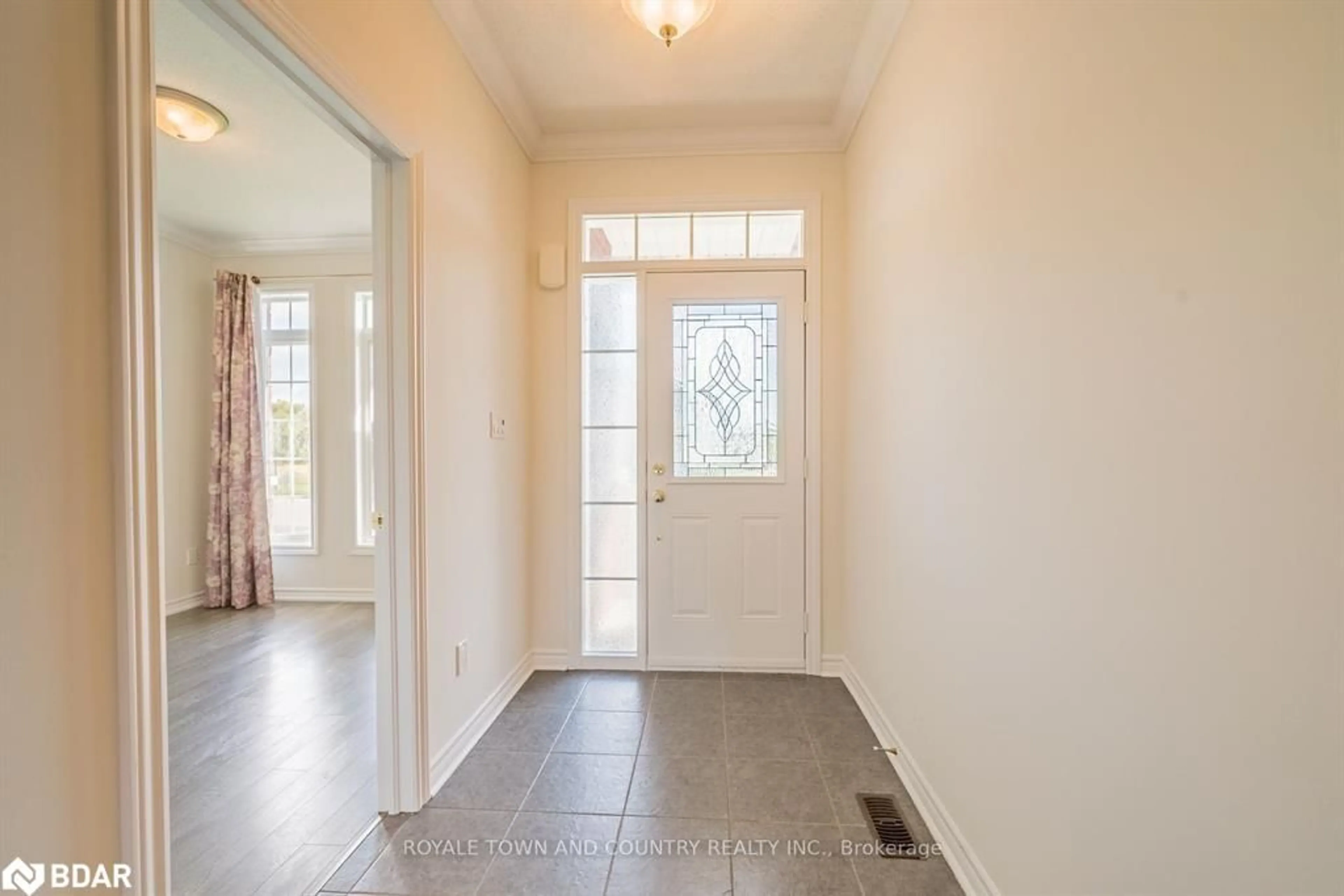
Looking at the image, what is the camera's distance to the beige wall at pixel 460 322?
166 cm

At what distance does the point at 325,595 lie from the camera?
4.25 meters

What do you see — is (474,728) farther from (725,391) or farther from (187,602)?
(187,602)

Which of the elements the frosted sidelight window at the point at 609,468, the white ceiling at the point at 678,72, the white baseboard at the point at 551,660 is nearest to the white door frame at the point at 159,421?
the white ceiling at the point at 678,72

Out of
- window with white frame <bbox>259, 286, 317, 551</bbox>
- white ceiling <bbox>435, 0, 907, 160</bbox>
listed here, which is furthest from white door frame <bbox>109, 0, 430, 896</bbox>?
window with white frame <bbox>259, 286, 317, 551</bbox>

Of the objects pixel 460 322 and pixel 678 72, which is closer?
pixel 460 322

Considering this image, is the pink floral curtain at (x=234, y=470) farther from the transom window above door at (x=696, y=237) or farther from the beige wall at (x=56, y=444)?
the beige wall at (x=56, y=444)

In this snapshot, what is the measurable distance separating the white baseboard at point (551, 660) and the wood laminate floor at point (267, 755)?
2.60ft

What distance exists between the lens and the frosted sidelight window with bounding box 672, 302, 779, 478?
292 cm

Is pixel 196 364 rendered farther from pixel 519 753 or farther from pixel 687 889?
pixel 687 889

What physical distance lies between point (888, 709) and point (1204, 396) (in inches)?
71.4

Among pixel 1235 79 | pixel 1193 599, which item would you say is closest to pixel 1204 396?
pixel 1193 599

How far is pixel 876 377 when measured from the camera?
2369 millimetres

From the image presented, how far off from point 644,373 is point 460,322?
3.52 feet

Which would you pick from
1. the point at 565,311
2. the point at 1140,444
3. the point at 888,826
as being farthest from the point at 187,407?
the point at 1140,444
